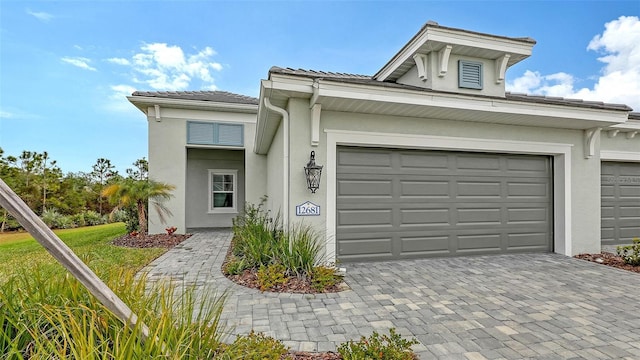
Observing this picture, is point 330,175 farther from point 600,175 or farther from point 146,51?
point 146,51

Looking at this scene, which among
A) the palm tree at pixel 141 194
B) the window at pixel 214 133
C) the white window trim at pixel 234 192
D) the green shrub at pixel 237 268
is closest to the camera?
the green shrub at pixel 237 268

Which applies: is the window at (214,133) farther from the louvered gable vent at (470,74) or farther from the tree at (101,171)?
the tree at (101,171)

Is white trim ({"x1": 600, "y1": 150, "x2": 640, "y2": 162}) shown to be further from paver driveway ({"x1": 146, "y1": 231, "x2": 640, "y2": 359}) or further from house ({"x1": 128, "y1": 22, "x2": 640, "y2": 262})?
paver driveway ({"x1": 146, "y1": 231, "x2": 640, "y2": 359})

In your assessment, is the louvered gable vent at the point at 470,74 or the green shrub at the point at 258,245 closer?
the green shrub at the point at 258,245

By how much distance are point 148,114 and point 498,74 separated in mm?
9894

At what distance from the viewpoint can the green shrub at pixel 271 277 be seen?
4164mm

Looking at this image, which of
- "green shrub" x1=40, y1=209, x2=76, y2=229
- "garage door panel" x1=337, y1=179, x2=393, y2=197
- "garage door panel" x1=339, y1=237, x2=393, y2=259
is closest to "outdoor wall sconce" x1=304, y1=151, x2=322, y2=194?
"garage door panel" x1=337, y1=179, x2=393, y2=197

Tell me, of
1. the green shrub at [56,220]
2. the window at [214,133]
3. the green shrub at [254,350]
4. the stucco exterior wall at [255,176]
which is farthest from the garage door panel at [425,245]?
the green shrub at [56,220]

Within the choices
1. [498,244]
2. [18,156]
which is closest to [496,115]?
[498,244]

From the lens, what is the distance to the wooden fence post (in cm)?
159

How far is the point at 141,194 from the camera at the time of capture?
8.35 metres

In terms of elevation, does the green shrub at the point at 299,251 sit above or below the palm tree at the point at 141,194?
below

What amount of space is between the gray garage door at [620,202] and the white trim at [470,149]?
5.77 feet

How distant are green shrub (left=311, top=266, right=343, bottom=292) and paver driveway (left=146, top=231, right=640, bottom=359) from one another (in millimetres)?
233
